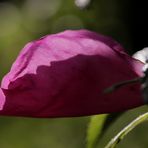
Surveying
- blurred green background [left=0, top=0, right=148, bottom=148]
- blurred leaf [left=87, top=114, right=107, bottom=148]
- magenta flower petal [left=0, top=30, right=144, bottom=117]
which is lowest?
blurred green background [left=0, top=0, right=148, bottom=148]

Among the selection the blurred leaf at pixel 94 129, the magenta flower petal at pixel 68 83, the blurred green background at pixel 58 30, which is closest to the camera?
the magenta flower petal at pixel 68 83

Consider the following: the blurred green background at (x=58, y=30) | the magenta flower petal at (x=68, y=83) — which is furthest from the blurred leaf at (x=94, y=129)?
the blurred green background at (x=58, y=30)

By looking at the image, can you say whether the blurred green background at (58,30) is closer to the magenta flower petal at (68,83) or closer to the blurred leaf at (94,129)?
the blurred leaf at (94,129)

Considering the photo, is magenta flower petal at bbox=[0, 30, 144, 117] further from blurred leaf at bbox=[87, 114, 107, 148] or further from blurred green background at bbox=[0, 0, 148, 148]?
blurred green background at bbox=[0, 0, 148, 148]

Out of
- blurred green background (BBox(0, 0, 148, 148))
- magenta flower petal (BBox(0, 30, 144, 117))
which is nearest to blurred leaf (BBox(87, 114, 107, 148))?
magenta flower petal (BBox(0, 30, 144, 117))

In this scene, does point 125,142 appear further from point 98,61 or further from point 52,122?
point 98,61
